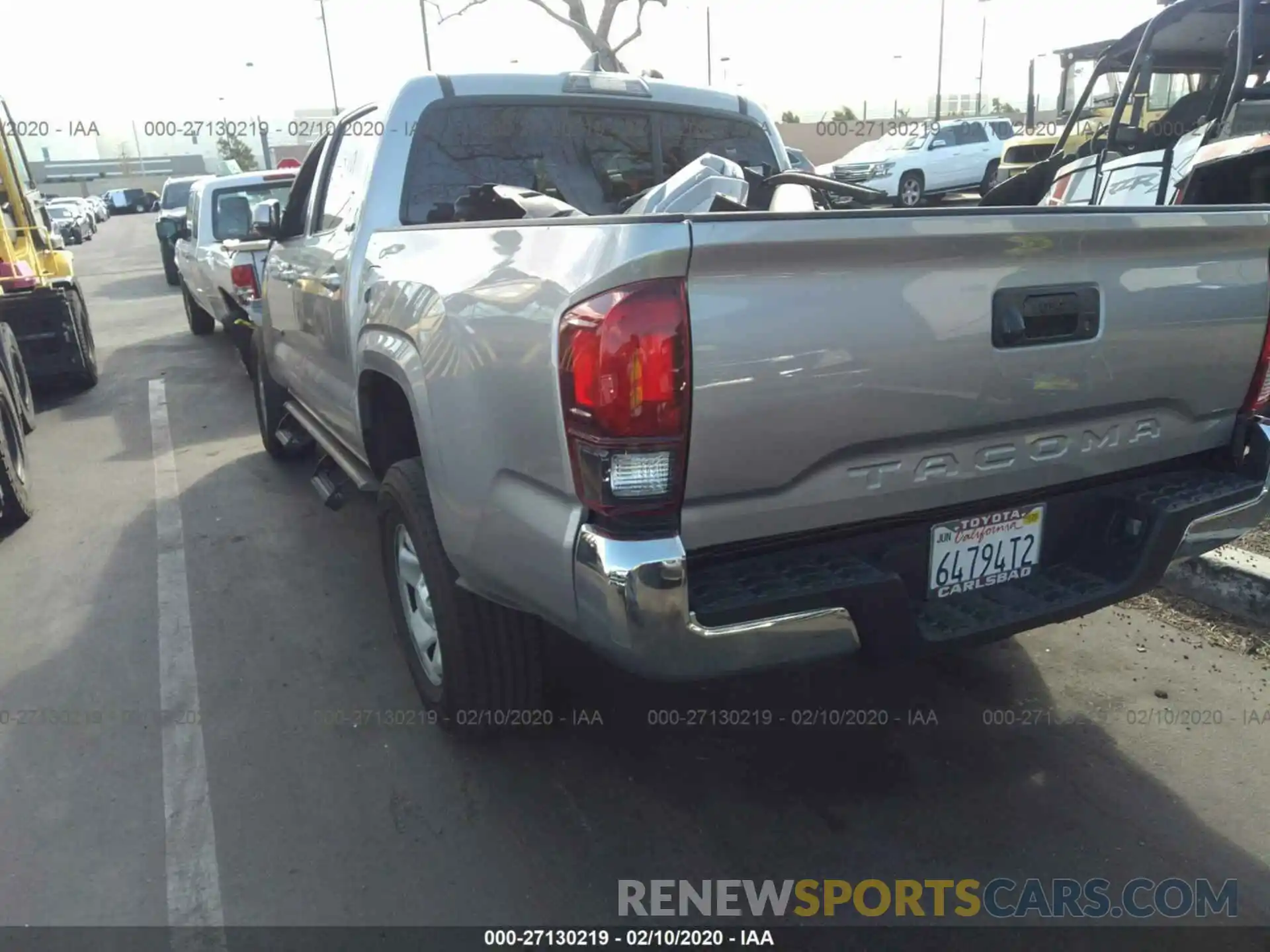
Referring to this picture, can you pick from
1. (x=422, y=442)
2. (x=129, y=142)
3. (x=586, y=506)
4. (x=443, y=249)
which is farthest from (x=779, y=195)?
(x=129, y=142)

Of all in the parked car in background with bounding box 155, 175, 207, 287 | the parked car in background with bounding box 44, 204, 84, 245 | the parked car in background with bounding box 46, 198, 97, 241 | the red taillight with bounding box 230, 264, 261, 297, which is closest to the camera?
the red taillight with bounding box 230, 264, 261, 297

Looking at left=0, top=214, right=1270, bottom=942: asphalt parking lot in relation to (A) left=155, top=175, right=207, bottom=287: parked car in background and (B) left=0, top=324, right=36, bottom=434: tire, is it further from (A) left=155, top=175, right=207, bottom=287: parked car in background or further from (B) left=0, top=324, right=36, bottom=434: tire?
(A) left=155, top=175, right=207, bottom=287: parked car in background

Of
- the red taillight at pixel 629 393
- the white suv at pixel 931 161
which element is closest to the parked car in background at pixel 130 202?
the white suv at pixel 931 161

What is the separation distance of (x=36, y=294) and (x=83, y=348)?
1.85ft

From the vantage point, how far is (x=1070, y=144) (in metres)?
11.9

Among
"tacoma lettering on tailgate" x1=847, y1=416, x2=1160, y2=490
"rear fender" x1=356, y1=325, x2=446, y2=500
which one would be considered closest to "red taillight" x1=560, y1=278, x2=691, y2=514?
"tacoma lettering on tailgate" x1=847, y1=416, x2=1160, y2=490

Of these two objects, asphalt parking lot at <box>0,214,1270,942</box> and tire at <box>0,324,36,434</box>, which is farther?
tire at <box>0,324,36,434</box>

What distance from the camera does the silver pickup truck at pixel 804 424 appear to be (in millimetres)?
2029

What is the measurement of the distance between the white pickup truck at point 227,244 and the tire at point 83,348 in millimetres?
1154

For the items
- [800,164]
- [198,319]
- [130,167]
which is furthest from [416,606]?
[130,167]

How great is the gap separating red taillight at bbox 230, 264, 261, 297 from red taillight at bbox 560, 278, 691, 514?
6.85 metres

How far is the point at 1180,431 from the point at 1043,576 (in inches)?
22.4

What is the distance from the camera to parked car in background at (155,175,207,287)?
15.4 m

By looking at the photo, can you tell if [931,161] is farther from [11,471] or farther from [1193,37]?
[11,471]
